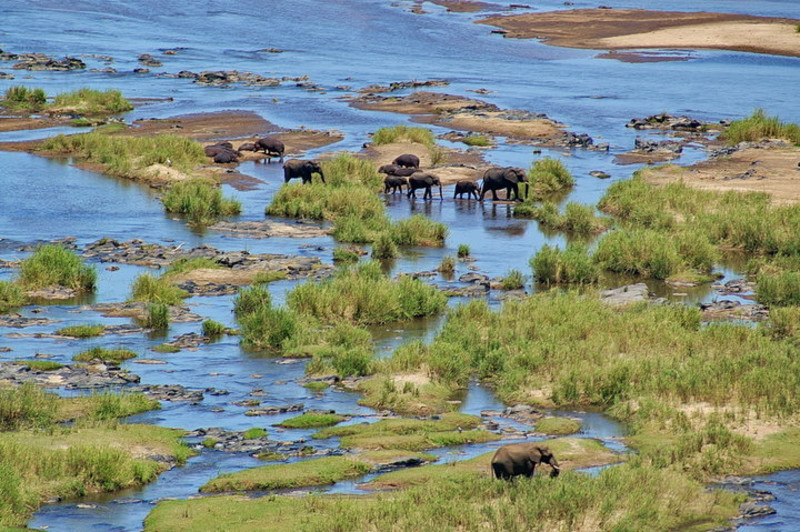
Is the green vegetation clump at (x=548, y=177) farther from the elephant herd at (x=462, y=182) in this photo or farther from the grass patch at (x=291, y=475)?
the grass patch at (x=291, y=475)

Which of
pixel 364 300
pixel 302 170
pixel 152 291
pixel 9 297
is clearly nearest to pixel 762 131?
pixel 302 170

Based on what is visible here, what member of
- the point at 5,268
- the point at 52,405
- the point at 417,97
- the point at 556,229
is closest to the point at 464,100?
the point at 417,97

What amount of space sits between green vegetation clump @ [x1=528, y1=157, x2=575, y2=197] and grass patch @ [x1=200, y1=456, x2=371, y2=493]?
2336cm

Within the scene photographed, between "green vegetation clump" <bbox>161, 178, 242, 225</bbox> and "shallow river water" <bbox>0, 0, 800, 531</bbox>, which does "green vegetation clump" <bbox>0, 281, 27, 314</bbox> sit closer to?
"shallow river water" <bbox>0, 0, 800, 531</bbox>

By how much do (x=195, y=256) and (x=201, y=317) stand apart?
5.03 metres

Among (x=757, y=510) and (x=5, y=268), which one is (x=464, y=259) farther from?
(x=757, y=510)

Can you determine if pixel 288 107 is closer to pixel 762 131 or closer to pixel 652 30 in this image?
pixel 762 131

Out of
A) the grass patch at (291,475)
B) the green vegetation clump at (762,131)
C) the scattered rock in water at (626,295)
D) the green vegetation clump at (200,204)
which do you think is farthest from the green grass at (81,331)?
the green vegetation clump at (762,131)

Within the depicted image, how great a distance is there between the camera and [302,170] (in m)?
36.2

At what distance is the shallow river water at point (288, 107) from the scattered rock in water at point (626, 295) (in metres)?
1.09

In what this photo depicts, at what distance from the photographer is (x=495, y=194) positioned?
36.7 metres

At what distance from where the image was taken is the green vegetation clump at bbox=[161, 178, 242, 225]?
106ft

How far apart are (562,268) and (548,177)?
39.0 ft

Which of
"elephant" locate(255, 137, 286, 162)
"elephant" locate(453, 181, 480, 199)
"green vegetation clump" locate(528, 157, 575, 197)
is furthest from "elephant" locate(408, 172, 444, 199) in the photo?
"elephant" locate(255, 137, 286, 162)
